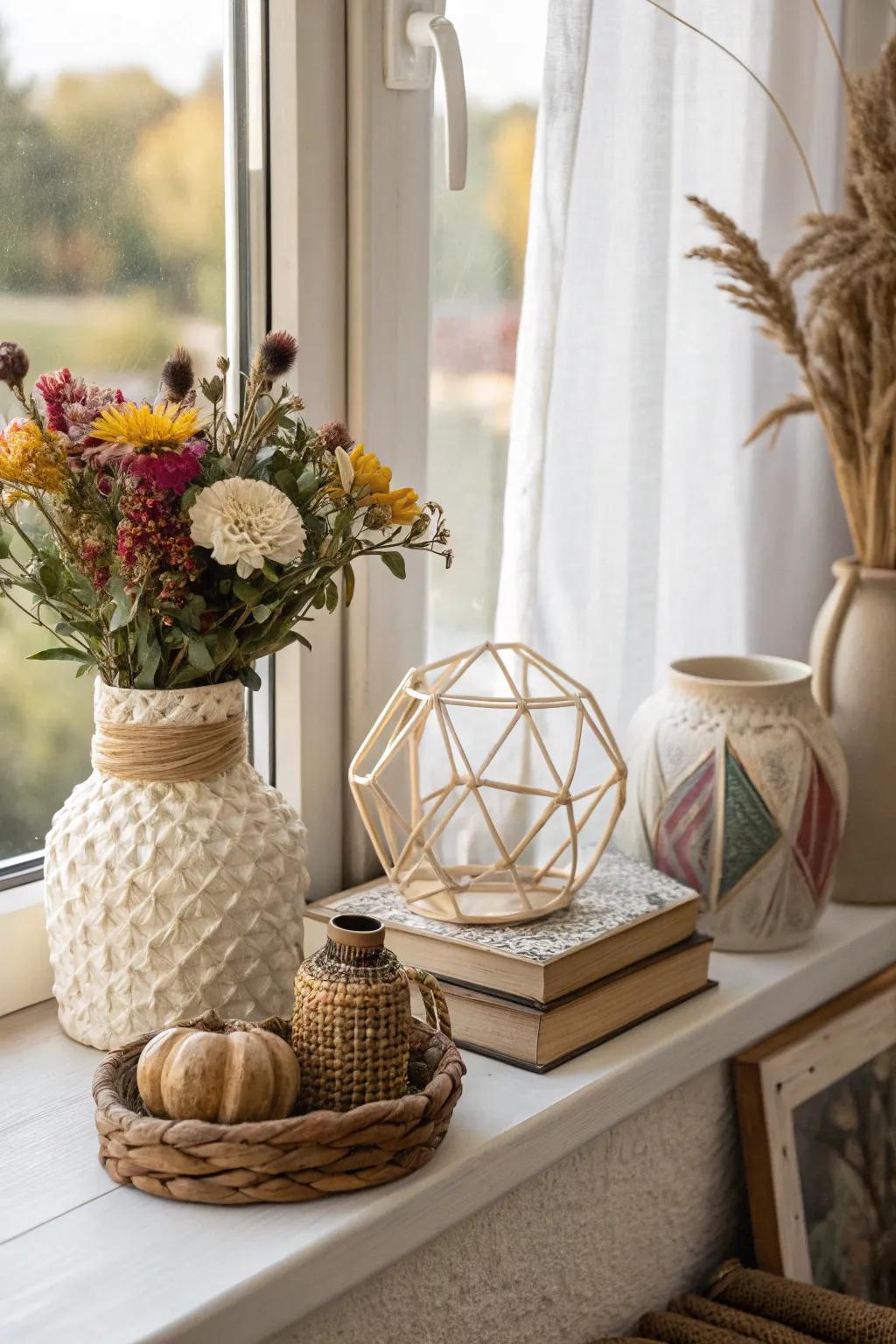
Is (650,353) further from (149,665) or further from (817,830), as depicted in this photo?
Result: (149,665)

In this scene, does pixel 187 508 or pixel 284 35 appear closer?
pixel 187 508

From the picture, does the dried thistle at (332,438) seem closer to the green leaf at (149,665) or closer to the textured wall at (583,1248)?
the green leaf at (149,665)

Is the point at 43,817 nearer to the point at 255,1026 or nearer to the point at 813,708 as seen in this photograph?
the point at 255,1026

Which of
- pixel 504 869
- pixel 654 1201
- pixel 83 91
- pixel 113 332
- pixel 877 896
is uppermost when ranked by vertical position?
pixel 83 91

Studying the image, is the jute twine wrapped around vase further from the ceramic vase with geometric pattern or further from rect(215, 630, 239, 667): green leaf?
the ceramic vase with geometric pattern

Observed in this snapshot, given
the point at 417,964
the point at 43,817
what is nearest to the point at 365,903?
the point at 417,964

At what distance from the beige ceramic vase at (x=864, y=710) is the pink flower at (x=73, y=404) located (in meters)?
0.74

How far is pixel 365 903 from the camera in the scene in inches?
42.0

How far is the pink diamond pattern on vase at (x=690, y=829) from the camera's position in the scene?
115 cm

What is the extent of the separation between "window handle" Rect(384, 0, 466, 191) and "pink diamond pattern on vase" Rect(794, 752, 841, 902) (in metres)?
0.53

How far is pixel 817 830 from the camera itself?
Result: 45.8 inches

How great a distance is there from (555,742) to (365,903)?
0.28 m

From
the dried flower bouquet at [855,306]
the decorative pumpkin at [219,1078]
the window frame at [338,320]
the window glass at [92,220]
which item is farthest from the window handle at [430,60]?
the decorative pumpkin at [219,1078]

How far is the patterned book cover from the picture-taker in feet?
3.18
